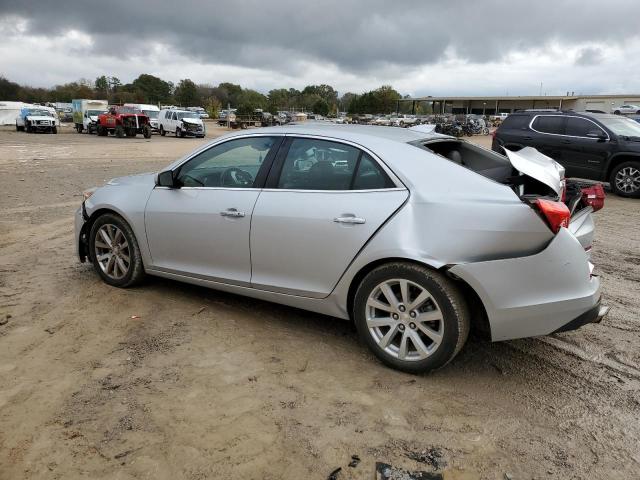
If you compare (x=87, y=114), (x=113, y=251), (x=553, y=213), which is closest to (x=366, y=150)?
(x=553, y=213)

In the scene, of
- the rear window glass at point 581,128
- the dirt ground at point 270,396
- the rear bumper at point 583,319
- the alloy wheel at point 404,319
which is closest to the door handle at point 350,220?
the alloy wheel at point 404,319

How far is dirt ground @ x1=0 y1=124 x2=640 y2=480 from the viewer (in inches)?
102

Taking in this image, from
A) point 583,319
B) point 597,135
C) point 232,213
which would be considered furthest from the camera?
point 597,135

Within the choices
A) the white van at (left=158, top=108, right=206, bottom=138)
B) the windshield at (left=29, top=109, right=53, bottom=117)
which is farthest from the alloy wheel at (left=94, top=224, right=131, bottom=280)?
the windshield at (left=29, top=109, right=53, bottom=117)

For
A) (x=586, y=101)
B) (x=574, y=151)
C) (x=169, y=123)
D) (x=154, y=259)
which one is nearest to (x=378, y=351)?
(x=154, y=259)

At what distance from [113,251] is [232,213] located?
1579 millimetres

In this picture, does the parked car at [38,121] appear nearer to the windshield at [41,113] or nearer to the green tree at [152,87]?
the windshield at [41,113]

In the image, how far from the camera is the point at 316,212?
3.57m

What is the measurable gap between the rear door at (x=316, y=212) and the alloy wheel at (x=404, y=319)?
0.34 metres

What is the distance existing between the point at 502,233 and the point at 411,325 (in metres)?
0.80

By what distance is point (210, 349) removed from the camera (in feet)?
12.3

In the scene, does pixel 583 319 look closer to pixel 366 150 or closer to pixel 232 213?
pixel 366 150

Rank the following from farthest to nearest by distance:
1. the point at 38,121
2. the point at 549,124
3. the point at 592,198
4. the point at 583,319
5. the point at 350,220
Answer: the point at 38,121 → the point at 549,124 → the point at 592,198 → the point at 350,220 → the point at 583,319

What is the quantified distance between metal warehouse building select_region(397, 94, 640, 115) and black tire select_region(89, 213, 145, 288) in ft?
297
